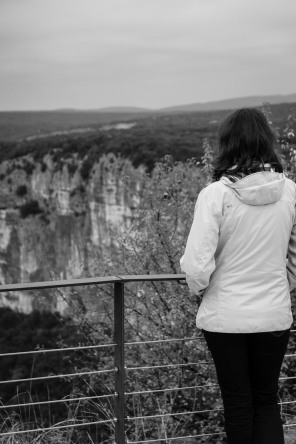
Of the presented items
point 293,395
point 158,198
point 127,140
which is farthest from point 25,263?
point 293,395

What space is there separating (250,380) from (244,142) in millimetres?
1058

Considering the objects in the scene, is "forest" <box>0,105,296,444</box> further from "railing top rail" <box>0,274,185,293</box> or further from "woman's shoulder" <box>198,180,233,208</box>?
"woman's shoulder" <box>198,180,233,208</box>

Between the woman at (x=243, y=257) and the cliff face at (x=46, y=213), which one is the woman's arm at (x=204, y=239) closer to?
the woman at (x=243, y=257)

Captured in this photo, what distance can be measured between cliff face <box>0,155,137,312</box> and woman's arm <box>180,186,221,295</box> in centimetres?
4385

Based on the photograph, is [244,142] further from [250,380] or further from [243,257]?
[250,380]

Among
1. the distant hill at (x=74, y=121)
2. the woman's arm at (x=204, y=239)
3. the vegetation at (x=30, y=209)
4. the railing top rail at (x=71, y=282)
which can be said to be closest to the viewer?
the woman's arm at (x=204, y=239)

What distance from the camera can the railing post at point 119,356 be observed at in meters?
3.56

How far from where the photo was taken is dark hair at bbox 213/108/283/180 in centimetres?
281

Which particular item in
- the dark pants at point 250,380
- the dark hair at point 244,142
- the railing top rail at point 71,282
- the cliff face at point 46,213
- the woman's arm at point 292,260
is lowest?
the cliff face at point 46,213

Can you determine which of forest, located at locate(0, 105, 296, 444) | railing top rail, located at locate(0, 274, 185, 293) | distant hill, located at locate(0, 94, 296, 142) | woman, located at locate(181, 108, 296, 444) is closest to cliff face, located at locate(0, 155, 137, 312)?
distant hill, located at locate(0, 94, 296, 142)

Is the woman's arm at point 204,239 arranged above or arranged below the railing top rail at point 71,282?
above

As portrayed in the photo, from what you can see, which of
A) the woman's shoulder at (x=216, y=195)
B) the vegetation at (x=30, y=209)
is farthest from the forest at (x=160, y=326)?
the vegetation at (x=30, y=209)

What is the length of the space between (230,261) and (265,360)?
474 millimetres

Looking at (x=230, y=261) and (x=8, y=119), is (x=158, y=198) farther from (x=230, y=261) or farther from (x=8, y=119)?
(x=8, y=119)
